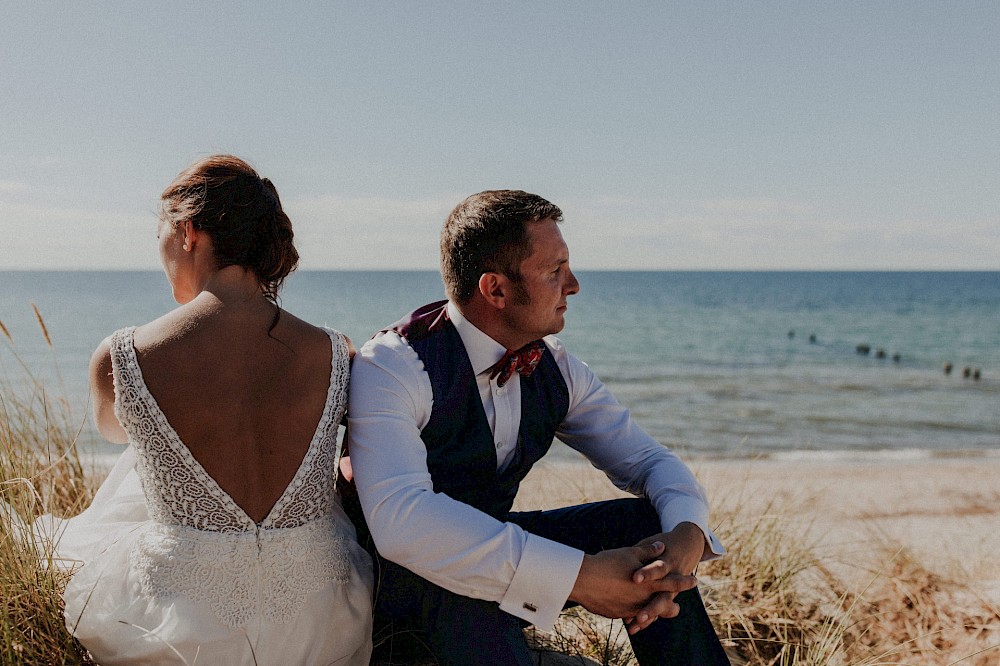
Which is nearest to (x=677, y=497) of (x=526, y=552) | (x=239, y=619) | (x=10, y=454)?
(x=526, y=552)

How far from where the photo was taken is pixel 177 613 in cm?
221

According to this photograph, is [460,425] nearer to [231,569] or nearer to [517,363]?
[517,363]

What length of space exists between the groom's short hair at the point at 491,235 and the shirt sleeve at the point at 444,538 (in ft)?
1.97

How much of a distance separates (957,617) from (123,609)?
352 centimetres

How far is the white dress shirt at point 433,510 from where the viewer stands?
7.21 ft

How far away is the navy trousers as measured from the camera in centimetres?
225

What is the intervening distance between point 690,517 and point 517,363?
2.48ft

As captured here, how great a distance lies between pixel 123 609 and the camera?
2.24 m

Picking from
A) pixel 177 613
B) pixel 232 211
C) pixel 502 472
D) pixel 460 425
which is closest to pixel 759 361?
pixel 502 472

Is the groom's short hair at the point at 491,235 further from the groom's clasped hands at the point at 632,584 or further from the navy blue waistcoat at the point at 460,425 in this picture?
the groom's clasped hands at the point at 632,584

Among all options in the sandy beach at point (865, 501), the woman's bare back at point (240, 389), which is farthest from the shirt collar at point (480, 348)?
the sandy beach at point (865, 501)

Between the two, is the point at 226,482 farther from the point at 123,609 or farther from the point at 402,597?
the point at 402,597

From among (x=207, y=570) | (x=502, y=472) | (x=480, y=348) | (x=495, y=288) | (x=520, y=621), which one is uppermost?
Answer: (x=495, y=288)

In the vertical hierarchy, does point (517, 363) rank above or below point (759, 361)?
above
